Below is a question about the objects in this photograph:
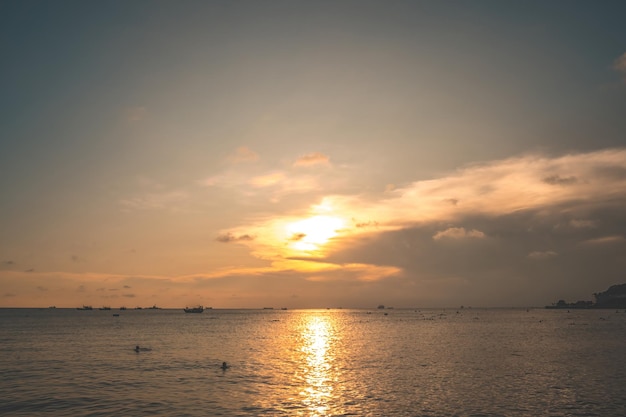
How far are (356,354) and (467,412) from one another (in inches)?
1595

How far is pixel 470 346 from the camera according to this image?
85.8 meters

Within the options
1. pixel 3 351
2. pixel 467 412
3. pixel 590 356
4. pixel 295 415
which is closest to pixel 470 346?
pixel 590 356

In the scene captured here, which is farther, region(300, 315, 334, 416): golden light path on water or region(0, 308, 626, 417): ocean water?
region(300, 315, 334, 416): golden light path on water

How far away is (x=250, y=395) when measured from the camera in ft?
139

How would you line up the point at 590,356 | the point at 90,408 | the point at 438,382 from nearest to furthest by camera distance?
the point at 90,408 → the point at 438,382 → the point at 590,356

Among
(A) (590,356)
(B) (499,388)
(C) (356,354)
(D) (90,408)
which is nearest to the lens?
(D) (90,408)

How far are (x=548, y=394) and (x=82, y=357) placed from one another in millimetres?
64576

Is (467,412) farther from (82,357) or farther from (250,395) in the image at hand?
(82,357)

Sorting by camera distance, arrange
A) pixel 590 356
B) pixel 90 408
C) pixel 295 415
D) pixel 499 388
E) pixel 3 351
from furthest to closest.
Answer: pixel 3 351, pixel 590 356, pixel 499 388, pixel 90 408, pixel 295 415

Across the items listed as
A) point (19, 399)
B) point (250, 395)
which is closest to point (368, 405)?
point (250, 395)

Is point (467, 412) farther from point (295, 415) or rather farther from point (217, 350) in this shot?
point (217, 350)

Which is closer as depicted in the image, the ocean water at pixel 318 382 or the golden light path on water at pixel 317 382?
the ocean water at pixel 318 382

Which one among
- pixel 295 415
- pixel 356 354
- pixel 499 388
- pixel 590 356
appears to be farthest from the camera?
pixel 356 354

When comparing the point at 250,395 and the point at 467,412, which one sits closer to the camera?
the point at 467,412
